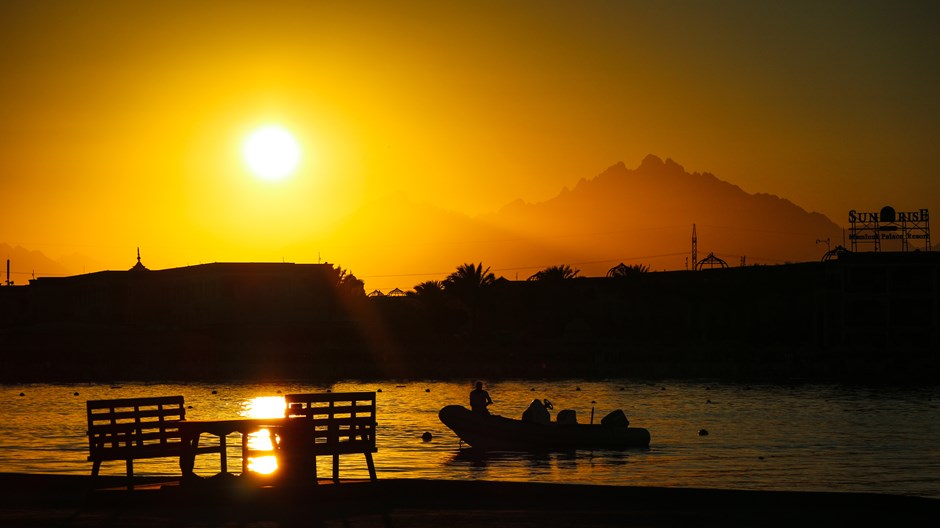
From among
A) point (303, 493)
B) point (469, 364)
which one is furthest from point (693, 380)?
point (303, 493)

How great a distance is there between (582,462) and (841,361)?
9449 centimetres

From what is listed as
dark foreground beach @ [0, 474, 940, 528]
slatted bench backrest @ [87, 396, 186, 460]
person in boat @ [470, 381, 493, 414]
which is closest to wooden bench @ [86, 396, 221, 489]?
slatted bench backrest @ [87, 396, 186, 460]

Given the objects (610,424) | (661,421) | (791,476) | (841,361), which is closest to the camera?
(791,476)

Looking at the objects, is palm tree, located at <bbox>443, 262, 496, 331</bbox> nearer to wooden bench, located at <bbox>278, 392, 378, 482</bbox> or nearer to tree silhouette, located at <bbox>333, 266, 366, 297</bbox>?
tree silhouette, located at <bbox>333, 266, 366, 297</bbox>

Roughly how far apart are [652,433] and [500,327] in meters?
87.8

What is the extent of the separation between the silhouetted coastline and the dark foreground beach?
117745 millimetres

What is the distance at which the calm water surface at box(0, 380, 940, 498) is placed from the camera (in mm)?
39344

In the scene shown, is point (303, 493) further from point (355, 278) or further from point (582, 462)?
point (355, 278)

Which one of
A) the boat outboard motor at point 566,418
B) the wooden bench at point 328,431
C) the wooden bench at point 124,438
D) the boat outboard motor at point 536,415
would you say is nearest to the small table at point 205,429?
the wooden bench at point 124,438

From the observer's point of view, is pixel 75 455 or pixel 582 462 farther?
pixel 75 455

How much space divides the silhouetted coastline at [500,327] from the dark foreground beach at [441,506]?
117745 mm

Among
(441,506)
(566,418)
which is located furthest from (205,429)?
(566,418)

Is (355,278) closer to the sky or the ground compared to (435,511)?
closer to the sky

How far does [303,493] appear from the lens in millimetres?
16031
